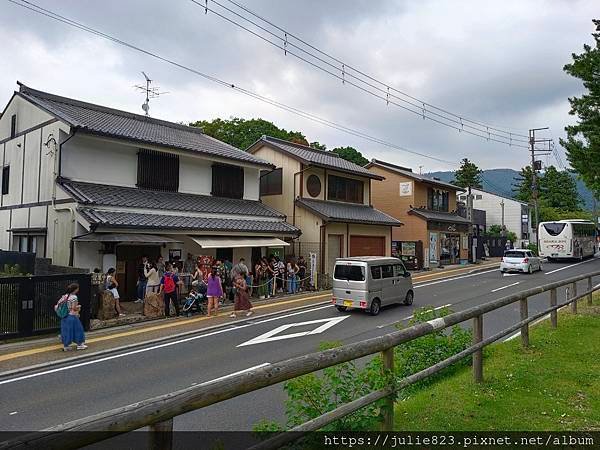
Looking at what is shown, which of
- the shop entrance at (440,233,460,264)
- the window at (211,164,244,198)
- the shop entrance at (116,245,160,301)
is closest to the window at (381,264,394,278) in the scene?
the shop entrance at (116,245,160,301)

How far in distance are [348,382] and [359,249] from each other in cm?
2367

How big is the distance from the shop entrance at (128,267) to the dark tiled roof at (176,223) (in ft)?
4.51

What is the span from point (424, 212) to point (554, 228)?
11227mm

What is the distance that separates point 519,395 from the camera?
17.8 feet

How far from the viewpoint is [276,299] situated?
19641 millimetres

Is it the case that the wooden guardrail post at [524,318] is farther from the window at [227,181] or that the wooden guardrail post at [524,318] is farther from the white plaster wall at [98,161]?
the window at [227,181]

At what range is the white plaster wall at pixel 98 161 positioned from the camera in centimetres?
1709

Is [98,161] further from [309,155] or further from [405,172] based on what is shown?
[405,172]

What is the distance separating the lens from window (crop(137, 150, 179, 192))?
757 inches

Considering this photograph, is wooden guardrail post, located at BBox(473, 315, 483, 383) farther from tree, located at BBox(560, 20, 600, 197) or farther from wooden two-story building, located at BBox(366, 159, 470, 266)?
wooden two-story building, located at BBox(366, 159, 470, 266)

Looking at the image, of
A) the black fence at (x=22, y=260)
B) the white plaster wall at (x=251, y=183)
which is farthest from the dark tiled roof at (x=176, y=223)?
the black fence at (x=22, y=260)

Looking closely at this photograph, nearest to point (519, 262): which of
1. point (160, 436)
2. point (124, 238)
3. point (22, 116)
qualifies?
point (124, 238)

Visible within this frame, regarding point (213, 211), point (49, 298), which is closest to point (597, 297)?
point (213, 211)

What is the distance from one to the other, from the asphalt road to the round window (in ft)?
35.9
